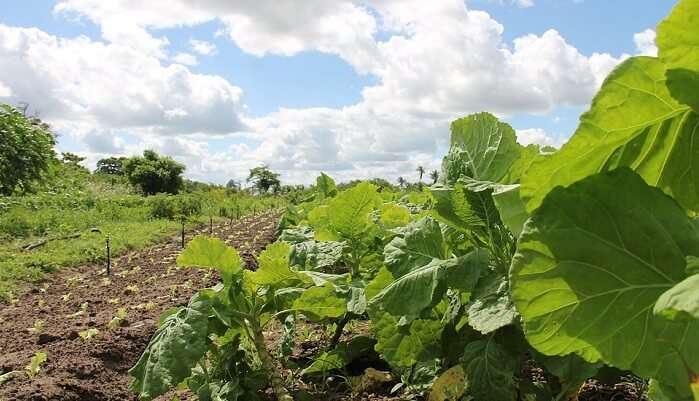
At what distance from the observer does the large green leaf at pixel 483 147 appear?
217cm

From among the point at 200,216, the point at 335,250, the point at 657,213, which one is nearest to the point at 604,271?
the point at 657,213

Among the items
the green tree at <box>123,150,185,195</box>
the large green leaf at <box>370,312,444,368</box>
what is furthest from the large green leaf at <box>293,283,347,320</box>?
the green tree at <box>123,150,185,195</box>

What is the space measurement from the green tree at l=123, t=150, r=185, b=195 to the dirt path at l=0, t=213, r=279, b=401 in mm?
24524

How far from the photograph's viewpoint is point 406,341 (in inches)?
95.6

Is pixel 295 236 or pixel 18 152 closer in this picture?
pixel 295 236

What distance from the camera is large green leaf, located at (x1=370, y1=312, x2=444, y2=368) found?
2.41m

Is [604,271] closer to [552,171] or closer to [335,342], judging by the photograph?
[552,171]

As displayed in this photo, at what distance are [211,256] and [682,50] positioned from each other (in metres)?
2.17

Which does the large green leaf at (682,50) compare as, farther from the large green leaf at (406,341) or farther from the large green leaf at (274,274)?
the large green leaf at (274,274)

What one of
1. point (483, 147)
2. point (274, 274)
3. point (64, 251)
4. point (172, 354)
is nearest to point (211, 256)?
point (274, 274)

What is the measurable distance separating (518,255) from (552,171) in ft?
0.47

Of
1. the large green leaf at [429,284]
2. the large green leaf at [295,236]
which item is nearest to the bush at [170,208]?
the large green leaf at [295,236]

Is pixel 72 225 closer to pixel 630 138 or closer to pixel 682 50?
pixel 630 138

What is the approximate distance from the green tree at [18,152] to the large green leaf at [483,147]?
18.0m
